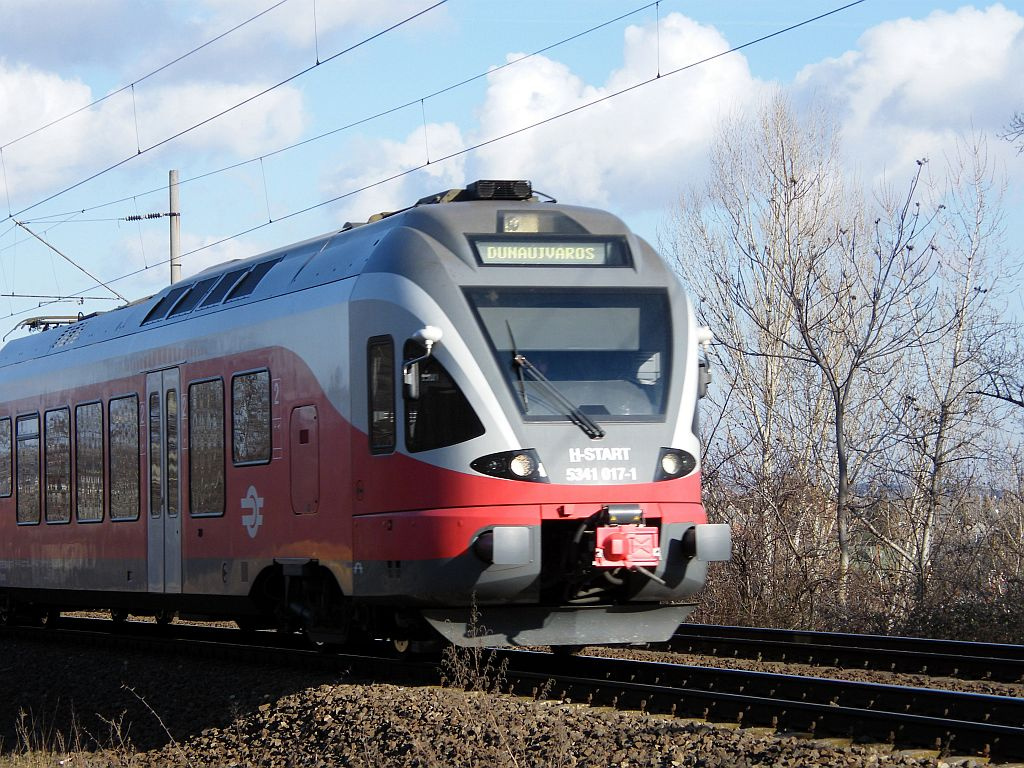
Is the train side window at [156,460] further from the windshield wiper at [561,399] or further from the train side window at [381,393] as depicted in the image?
the windshield wiper at [561,399]

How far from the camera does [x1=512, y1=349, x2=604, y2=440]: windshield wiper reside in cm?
1033

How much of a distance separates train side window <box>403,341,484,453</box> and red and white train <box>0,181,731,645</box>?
0.01 m

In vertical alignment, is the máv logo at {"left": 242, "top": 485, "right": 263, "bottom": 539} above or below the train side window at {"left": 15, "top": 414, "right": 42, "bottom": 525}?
below

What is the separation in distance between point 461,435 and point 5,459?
957cm

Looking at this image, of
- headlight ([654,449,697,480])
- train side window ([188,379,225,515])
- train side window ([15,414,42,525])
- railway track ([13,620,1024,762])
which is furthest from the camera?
train side window ([15,414,42,525])

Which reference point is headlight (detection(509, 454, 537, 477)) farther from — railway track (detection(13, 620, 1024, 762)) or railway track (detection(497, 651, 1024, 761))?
railway track (detection(497, 651, 1024, 761))

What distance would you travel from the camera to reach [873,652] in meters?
11.7

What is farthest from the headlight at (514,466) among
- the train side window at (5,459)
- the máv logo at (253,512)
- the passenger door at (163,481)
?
the train side window at (5,459)

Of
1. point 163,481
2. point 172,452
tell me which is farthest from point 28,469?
point 172,452

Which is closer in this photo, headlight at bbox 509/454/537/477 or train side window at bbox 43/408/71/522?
headlight at bbox 509/454/537/477

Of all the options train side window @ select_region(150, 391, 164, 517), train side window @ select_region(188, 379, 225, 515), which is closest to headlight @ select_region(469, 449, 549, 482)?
train side window @ select_region(188, 379, 225, 515)

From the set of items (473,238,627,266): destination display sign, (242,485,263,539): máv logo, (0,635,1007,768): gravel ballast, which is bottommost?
(0,635,1007,768): gravel ballast

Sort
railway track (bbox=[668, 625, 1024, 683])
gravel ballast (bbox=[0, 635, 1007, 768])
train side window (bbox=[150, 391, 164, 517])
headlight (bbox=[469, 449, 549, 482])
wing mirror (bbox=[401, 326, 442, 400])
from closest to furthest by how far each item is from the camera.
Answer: gravel ballast (bbox=[0, 635, 1007, 768]), headlight (bbox=[469, 449, 549, 482]), wing mirror (bbox=[401, 326, 442, 400]), railway track (bbox=[668, 625, 1024, 683]), train side window (bbox=[150, 391, 164, 517])

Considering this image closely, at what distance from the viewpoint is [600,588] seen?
35.0 ft
